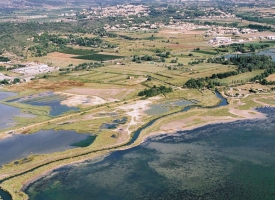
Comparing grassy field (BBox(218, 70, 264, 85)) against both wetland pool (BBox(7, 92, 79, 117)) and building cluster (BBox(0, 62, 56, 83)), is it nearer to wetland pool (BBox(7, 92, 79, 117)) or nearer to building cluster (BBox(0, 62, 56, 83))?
wetland pool (BBox(7, 92, 79, 117))

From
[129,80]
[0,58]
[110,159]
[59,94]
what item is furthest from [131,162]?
[0,58]

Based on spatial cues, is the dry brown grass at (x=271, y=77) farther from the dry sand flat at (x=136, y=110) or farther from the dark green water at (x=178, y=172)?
the dark green water at (x=178, y=172)

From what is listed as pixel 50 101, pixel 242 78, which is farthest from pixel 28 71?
pixel 242 78

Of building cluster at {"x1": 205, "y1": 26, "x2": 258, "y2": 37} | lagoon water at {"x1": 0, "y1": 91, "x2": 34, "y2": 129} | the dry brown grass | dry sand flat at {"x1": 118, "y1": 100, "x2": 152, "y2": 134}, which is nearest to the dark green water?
dry sand flat at {"x1": 118, "y1": 100, "x2": 152, "y2": 134}

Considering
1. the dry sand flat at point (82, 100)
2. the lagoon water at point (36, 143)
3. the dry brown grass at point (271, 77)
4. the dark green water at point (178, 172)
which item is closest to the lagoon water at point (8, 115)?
the lagoon water at point (36, 143)

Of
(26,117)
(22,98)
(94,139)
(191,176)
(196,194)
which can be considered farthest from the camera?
(22,98)

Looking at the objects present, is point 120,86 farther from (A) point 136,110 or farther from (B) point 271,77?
(B) point 271,77

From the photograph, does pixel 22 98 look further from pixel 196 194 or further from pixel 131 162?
pixel 196 194
